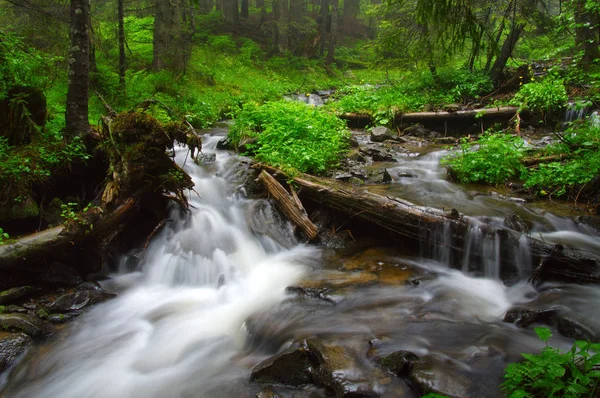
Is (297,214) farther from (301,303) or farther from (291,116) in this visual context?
(291,116)

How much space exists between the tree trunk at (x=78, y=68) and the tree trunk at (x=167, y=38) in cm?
968

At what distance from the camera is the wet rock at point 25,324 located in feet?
13.9

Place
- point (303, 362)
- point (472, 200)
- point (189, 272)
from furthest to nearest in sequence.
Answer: point (472, 200) → point (189, 272) → point (303, 362)

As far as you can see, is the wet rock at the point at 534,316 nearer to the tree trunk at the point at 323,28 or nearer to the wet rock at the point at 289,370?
the wet rock at the point at 289,370

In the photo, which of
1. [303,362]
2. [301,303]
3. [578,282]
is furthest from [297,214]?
[578,282]

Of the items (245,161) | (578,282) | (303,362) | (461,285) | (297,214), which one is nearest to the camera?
(303,362)

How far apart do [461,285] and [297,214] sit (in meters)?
2.90

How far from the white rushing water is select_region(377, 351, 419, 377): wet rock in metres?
1.52

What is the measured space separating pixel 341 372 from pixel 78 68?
575 cm

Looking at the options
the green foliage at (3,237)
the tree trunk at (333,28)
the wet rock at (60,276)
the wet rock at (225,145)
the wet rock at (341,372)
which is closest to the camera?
the wet rock at (341,372)

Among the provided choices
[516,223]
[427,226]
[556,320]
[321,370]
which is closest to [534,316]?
[556,320]

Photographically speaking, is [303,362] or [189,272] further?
[189,272]

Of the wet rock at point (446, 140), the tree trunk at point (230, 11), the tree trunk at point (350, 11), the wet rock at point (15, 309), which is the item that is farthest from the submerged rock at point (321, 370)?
the tree trunk at point (350, 11)

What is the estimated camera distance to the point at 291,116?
963 cm
